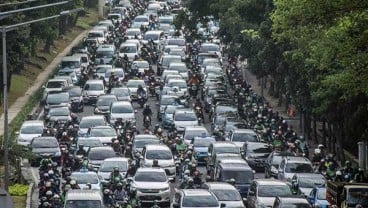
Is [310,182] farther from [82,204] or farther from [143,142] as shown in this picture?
[143,142]

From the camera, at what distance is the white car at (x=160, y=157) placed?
167 ft

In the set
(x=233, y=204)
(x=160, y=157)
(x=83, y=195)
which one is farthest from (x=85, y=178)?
(x=233, y=204)

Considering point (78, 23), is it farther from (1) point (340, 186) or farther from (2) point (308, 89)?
(1) point (340, 186)

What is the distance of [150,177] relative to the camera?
45.8m

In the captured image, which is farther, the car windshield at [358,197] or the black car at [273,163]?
the black car at [273,163]

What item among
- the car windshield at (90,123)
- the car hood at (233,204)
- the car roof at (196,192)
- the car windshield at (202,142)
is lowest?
the car windshield at (90,123)

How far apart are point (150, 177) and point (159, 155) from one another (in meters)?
5.59

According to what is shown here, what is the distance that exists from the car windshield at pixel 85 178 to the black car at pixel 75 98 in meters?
23.2

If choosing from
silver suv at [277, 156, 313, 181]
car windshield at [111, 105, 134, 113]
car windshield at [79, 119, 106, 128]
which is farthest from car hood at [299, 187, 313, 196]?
car windshield at [111, 105, 134, 113]

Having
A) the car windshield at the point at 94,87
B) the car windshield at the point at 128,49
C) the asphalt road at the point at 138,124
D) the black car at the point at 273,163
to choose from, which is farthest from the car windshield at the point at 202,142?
the car windshield at the point at 128,49

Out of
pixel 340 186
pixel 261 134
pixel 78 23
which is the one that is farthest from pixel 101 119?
pixel 78 23

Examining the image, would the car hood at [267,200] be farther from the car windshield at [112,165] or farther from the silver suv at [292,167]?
the car windshield at [112,165]

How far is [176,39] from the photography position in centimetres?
9738

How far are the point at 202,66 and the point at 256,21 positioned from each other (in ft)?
41.5
